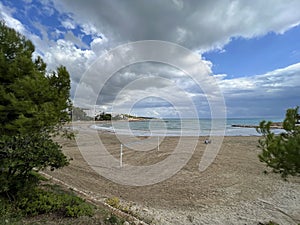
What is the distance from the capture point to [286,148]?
2.64 metres

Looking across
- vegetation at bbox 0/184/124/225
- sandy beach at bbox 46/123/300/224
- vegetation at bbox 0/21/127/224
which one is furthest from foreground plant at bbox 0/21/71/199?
sandy beach at bbox 46/123/300/224

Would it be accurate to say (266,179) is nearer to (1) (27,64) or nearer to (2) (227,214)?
(2) (227,214)

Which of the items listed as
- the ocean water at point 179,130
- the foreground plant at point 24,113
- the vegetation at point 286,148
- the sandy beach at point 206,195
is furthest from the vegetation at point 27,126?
the ocean water at point 179,130

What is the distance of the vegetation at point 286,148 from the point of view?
102 inches

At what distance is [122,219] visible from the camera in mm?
4242

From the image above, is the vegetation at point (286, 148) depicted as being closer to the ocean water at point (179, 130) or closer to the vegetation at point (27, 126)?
the vegetation at point (27, 126)

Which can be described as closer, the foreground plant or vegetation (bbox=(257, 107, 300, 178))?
vegetation (bbox=(257, 107, 300, 178))

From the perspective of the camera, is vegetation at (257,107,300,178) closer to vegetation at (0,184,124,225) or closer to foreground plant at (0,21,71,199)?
vegetation at (0,184,124,225)

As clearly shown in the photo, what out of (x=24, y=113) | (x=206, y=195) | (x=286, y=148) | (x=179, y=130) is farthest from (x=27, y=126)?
(x=179, y=130)

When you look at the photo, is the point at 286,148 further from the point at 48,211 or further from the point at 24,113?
the point at 48,211

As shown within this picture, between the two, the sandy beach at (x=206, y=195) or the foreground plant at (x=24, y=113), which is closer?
the foreground plant at (x=24, y=113)

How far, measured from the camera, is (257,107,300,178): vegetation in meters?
2.60

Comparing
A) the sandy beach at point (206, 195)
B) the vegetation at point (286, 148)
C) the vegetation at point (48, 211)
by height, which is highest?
the vegetation at point (286, 148)

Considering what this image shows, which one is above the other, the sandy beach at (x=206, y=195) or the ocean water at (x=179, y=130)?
the ocean water at (x=179, y=130)
